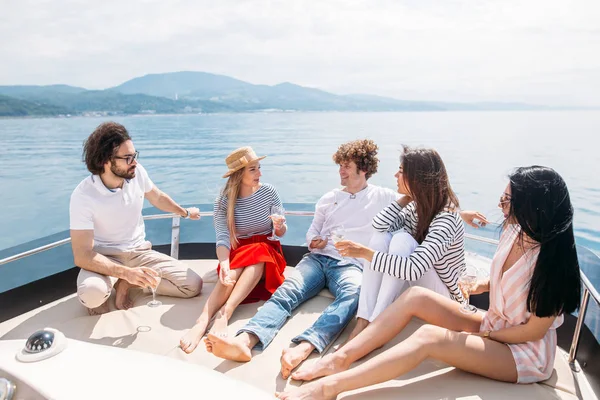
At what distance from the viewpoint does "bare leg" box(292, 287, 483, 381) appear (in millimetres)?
1582

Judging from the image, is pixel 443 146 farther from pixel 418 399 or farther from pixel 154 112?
pixel 154 112

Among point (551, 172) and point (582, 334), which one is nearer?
point (551, 172)

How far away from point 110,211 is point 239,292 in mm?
813

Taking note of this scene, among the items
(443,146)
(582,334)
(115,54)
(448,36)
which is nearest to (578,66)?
(448,36)

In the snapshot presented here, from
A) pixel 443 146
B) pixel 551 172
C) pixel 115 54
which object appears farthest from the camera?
pixel 115 54

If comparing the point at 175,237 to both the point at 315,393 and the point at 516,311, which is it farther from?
the point at 516,311

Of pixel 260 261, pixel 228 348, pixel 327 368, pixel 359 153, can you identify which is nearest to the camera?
pixel 327 368

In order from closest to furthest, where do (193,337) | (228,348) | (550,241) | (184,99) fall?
1. (550,241)
2. (228,348)
3. (193,337)
4. (184,99)

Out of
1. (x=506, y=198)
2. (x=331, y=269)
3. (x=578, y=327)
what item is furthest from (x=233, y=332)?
(x=578, y=327)

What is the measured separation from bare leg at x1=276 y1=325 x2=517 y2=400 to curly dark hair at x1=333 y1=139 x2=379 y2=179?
1.18m

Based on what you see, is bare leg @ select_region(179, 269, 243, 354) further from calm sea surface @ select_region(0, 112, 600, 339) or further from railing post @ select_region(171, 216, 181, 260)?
calm sea surface @ select_region(0, 112, 600, 339)

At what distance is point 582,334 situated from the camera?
174cm

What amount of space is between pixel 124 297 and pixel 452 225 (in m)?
1.77

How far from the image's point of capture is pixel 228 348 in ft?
5.60
